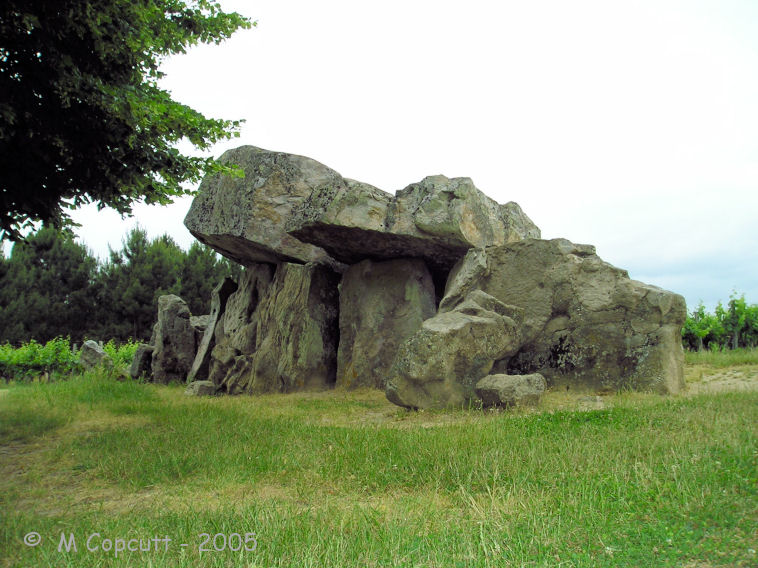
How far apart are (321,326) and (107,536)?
32.0 feet

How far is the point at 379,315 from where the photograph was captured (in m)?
12.7

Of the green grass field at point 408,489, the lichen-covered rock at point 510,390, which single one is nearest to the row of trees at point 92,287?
the green grass field at point 408,489

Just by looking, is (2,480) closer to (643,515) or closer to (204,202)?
(643,515)

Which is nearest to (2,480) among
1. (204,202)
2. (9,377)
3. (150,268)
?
(204,202)

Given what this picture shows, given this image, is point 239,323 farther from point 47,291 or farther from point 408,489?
point 47,291

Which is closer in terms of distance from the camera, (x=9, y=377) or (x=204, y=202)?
(x=204, y=202)

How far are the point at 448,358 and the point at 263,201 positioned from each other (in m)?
6.60

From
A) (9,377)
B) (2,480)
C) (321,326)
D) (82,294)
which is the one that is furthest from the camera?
(82,294)

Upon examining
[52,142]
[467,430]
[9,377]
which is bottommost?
[9,377]

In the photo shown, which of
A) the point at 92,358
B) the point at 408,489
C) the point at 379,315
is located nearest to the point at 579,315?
the point at 379,315

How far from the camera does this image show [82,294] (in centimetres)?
3083

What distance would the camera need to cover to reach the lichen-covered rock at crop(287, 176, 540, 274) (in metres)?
11.3

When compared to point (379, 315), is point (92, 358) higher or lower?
lower

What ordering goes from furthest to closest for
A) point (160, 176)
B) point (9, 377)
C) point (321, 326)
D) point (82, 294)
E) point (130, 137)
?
1. point (82, 294)
2. point (9, 377)
3. point (321, 326)
4. point (160, 176)
5. point (130, 137)
